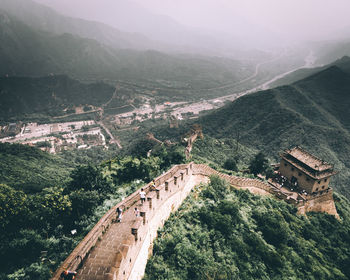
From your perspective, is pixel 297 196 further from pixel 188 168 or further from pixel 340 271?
pixel 188 168

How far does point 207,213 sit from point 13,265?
691 inches

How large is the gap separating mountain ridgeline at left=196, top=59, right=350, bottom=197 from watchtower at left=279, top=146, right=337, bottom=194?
26.9 m

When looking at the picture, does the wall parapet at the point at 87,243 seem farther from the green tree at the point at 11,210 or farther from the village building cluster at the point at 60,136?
the village building cluster at the point at 60,136

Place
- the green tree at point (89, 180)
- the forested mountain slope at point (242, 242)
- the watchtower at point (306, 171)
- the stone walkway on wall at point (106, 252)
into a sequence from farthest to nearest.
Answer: the watchtower at point (306, 171), the green tree at point (89, 180), the forested mountain slope at point (242, 242), the stone walkway on wall at point (106, 252)

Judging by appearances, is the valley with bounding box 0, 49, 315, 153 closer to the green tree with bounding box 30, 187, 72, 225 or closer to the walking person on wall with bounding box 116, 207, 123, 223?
the green tree with bounding box 30, 187, 72, 225

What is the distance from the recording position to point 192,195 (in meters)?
27.3

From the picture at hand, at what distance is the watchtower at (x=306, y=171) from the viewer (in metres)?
35.6

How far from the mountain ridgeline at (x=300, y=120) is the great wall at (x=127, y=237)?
51558 mm

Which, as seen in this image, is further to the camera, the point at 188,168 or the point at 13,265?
the point at 188,168

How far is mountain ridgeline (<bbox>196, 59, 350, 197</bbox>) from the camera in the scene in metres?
69.0

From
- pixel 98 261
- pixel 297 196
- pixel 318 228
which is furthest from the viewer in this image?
pixel 297 196

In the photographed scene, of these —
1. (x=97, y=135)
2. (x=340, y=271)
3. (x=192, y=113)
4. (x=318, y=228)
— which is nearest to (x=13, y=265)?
(x=340, y=271)

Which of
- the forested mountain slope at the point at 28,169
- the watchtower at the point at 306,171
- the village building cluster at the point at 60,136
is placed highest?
the watchtower at the point at 306,171

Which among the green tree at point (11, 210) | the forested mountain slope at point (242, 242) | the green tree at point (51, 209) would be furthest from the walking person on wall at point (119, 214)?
the green tree at point (11, 210)
